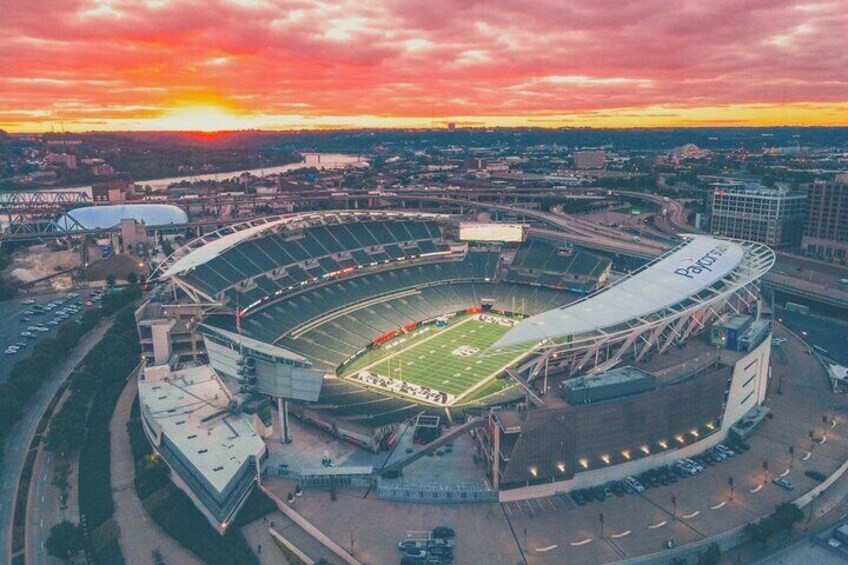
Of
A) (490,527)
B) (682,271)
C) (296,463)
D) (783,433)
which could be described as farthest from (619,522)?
(682,271)

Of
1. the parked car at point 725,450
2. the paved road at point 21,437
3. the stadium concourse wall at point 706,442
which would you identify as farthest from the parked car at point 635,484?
the paved road at point 21,437

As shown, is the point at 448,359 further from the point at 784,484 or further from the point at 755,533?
the point at 755,533

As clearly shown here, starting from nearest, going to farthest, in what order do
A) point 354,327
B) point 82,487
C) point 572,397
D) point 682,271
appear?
point 572,397
point 82,487
point 682,271
point 354,327

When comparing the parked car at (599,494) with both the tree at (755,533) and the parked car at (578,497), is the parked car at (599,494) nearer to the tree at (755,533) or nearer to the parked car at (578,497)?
the parked car at (578,497)

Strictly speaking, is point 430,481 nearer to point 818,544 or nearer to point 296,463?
point 296,463

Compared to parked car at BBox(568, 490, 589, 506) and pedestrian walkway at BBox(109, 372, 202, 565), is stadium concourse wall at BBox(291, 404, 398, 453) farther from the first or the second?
parked car at BBox(568, 490, 589, 506)
